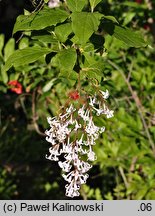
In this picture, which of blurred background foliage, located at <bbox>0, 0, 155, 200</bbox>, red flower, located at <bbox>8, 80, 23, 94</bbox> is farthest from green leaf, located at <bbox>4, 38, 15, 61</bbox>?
red flower, located at <bbox>8, 80, 23, 94</bbox>

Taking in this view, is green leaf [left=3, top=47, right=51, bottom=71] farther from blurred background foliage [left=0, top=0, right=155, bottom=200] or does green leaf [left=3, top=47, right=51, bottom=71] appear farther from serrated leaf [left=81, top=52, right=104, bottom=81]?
blurred background foliage [left=0, top=0, right=155, bottom=200]

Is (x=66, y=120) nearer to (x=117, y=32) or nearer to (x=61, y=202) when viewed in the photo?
(x=117, y=32)

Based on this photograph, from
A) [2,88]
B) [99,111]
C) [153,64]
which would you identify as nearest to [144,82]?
[153,64]

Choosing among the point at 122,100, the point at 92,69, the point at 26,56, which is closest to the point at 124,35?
the point at 92,69

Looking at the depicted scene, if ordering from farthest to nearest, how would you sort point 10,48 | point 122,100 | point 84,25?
point 122,100, point 10,48, point 84,25

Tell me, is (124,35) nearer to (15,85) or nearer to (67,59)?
(67,59)
